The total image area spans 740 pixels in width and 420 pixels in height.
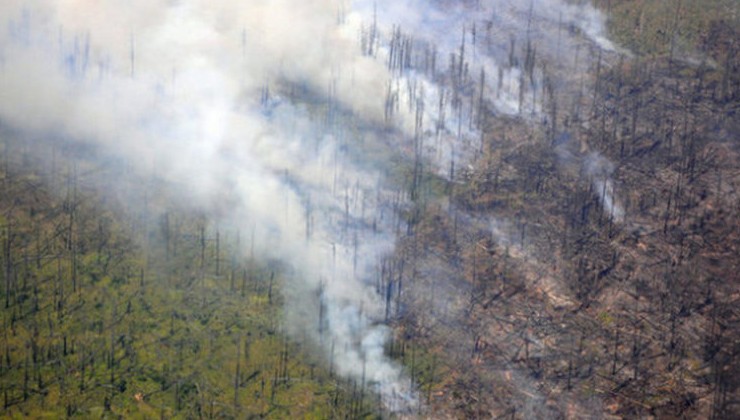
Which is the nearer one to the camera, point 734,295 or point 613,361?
point 613,361

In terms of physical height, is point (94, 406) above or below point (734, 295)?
below

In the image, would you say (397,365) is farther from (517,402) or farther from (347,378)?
(517,402)

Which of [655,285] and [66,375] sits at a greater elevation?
[655,285]

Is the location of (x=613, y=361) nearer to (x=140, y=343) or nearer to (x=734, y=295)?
(x=734, y=295)

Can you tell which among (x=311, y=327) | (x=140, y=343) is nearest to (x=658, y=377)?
(x=311, y=327)

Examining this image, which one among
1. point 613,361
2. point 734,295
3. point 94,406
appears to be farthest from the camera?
point 734,295

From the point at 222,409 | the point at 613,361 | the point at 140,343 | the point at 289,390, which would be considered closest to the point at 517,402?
the point at 613,361

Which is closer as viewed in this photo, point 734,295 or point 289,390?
point 289,390

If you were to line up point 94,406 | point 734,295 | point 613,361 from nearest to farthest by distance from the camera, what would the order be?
point 94,406, point 613,361, point 734,295

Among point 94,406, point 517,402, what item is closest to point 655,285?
point 517,402
